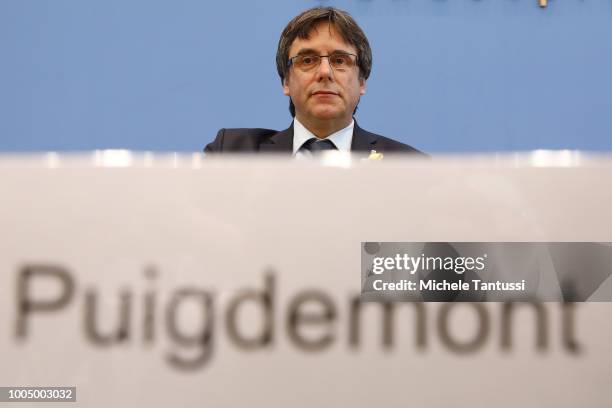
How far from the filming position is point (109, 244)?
47 cm

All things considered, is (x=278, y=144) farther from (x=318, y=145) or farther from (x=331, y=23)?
(x=331, y=23)

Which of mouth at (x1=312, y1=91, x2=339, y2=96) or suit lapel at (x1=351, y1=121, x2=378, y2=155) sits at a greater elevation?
mouth at (x1=312, y1=91, x2=339, y2=96)

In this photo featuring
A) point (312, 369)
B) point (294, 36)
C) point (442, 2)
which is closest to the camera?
point (312, 369)

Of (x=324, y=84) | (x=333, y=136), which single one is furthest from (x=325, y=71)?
(x=333, y=136)

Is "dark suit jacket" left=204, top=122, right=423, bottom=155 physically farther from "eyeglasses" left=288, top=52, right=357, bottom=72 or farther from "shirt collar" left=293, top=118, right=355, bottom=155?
"eyeglasses" left=288, top=52, right=357, bottom=72

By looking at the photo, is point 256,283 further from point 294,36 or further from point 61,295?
point 294,36

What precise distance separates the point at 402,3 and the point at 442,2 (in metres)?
0.12

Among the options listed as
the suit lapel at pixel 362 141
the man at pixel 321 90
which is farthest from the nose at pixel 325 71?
the suit lapel at pixel 362 141

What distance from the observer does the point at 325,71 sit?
1190mm

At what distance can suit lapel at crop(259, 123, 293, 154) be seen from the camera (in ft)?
3.58

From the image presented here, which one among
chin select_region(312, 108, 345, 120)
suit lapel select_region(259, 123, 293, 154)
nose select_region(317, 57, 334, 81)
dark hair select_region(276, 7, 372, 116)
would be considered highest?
dark hair select_region(276, 7, 372, 116)

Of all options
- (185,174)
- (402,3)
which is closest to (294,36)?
(185,174)

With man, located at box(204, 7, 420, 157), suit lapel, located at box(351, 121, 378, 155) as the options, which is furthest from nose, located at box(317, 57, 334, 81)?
suit lapel, located at box(351, 121, 378, 155)

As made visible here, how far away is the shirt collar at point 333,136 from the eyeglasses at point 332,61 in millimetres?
104
